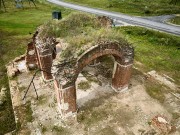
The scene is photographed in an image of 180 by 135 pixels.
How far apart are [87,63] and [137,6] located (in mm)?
42770

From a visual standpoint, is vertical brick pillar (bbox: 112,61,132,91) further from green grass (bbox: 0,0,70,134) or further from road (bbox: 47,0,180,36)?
road (bbox: 47,0,180,36)

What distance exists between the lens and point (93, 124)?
13281 mm

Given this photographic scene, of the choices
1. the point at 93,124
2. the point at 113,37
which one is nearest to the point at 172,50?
the point at 113,37

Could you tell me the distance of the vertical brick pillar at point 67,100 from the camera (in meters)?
12.6

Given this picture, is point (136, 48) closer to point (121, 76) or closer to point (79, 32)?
point (121, 76)

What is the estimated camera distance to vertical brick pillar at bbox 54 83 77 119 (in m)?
12.6

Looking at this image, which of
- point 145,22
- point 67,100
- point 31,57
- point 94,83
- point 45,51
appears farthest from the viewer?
point 145,22

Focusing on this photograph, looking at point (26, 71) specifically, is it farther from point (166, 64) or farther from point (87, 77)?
point (166, 64)

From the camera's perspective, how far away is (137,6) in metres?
51.0

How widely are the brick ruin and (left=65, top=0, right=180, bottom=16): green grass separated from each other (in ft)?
109

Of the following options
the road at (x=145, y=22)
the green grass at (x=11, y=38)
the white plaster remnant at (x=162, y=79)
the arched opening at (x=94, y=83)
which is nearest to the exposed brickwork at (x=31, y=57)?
the green grass at (x=11, y=38)

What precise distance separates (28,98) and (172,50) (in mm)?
18939

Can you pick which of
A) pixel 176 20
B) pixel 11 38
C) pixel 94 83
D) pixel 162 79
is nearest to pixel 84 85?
pixel 94 83

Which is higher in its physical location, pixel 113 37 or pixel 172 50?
pixel 113 37
